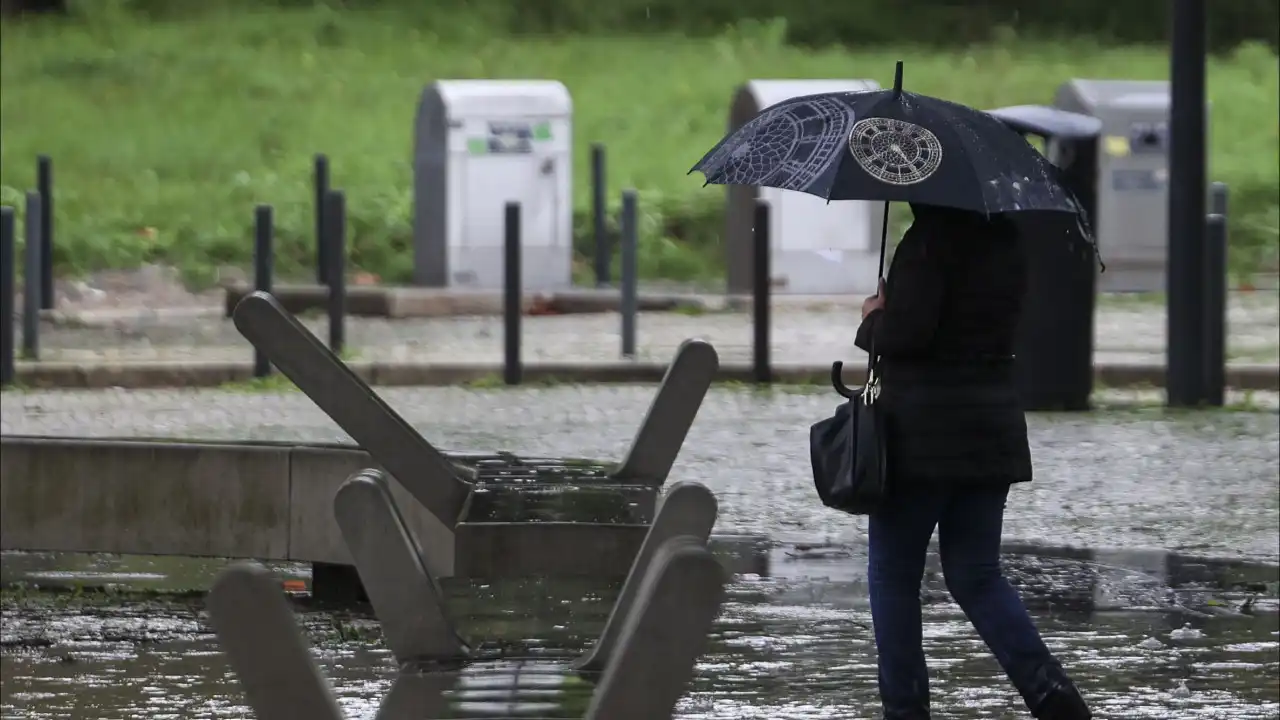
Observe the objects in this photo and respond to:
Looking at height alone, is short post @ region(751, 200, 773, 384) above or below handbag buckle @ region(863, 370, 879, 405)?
below

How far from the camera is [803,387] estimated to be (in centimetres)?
1415

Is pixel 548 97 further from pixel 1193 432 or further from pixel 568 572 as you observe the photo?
pixel 568 572

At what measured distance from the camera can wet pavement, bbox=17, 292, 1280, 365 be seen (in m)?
15.4

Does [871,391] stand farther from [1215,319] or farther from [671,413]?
[1215,319]

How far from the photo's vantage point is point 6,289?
1388cm

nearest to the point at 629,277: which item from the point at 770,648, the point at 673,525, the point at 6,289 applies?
the point at 6,289

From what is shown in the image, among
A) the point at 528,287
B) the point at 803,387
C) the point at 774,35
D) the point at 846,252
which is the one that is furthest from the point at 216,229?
the point at 774,35

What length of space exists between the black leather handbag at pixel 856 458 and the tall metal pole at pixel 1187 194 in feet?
25.5

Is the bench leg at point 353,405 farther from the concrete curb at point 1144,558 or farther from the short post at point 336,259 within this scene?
the short post at point 336,259

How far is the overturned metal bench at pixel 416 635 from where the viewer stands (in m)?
3.43

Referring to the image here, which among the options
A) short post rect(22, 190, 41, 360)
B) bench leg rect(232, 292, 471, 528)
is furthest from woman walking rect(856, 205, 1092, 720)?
short post rect(22, 190, 41, 360)

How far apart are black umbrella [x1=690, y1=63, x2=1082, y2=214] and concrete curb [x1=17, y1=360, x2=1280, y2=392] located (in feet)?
28.9

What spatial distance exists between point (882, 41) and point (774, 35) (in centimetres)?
195

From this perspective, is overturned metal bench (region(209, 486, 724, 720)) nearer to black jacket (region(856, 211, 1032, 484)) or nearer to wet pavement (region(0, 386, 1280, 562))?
black jacket (region(856, 211, 1032, 484))
